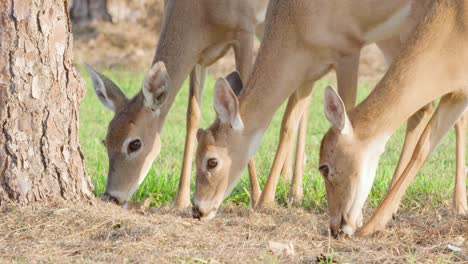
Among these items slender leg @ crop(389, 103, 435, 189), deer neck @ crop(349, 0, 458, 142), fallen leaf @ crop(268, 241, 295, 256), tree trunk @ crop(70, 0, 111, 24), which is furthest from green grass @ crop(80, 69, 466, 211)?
tree trunk @ crop(70, 0, 111, 24)

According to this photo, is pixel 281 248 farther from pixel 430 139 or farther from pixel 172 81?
pixel 172 81

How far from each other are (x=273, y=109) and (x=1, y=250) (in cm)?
268

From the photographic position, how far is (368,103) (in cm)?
713

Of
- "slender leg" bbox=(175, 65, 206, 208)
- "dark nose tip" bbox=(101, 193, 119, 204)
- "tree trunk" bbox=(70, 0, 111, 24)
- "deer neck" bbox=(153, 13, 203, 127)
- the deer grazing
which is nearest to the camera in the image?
"dark nose tip" bbox=(101, 193, 119, 204)

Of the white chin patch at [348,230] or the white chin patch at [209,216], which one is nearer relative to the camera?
the white chin patch at [348,230]

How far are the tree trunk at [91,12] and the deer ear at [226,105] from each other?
38.3 feet

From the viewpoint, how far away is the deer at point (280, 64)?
26.2 feet

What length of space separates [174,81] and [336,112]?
2.45 metres

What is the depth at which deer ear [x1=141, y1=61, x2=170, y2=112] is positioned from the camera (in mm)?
8633

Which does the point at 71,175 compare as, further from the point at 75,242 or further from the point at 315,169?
the point at 315,169

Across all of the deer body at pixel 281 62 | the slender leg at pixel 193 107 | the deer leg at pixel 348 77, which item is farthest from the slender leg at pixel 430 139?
the slender leg at pixel 193 107

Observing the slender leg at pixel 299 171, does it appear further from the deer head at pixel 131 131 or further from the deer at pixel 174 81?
the deer head at pixel 131 131

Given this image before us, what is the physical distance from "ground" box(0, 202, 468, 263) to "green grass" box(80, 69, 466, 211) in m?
1.19

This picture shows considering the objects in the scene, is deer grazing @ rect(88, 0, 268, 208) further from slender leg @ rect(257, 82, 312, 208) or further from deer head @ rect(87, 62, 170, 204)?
slender leg @ rect(257, 82, 312, 208)
